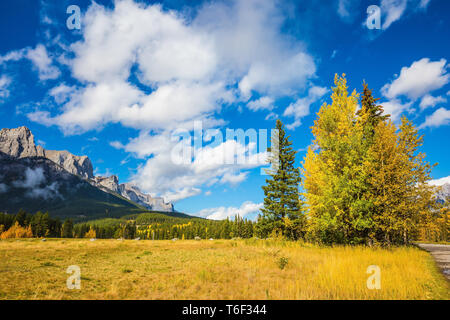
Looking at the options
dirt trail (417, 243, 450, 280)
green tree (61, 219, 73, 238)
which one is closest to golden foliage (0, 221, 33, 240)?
green tree (61, 219, 73, 238)

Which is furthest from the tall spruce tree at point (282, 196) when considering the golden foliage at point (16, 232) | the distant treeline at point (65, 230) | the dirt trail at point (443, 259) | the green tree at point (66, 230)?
the green tree at point (66, 230)

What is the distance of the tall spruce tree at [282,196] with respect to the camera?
2417 centimetres

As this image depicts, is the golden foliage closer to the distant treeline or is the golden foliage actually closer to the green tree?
the distant treeline

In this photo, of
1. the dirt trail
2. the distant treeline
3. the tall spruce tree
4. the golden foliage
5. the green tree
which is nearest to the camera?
the dirt trail

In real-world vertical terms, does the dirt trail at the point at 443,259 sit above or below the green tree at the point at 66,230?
above

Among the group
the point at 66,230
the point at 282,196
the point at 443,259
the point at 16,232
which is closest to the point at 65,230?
the point at 66,230

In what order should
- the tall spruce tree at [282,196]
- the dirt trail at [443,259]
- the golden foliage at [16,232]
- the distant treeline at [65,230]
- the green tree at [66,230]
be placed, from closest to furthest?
the dirt trail at [443,259] < the tall spruce tree at [282,196] < the golden foliage at [16,232] < the distant treeline at [65,230] < the green tree at [66,230]

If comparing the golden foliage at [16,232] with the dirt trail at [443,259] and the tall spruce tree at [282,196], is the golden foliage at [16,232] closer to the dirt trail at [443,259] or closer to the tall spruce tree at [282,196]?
the tall spruce tree at [282,196]

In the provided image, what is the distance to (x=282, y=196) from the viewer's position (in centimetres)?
2466

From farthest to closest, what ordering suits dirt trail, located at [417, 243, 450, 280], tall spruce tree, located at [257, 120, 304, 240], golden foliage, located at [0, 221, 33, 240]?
golden foliage, located at [0, 221, 33, 240] → tall spruce tree, located at [257, 120, 304, 240] → dirt trail, located at [417, 243, 450, 280]

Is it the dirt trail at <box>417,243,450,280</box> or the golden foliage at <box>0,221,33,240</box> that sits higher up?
the dirt trail at <box>417,243,450,280</box>

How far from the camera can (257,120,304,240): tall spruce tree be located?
24.2 m
